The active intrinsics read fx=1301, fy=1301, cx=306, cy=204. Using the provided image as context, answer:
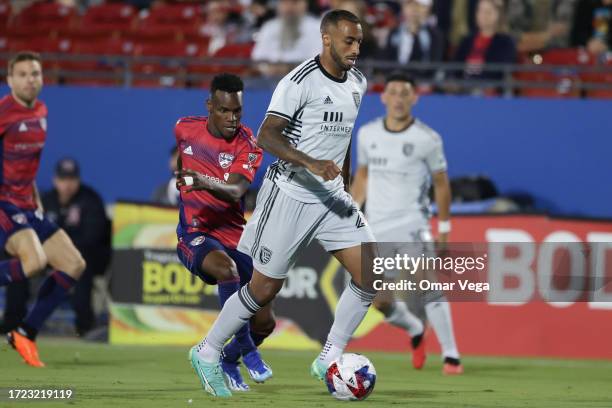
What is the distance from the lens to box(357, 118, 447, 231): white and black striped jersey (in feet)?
40.1

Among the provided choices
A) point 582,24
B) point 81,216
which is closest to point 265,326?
point 81,216

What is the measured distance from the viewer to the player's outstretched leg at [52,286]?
11383 millimetres

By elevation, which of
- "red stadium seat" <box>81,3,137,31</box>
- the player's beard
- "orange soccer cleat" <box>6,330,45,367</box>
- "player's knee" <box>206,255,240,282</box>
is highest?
the player's beard

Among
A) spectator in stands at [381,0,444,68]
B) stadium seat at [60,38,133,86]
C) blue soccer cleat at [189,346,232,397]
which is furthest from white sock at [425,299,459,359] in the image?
stadium seat at [60,38,133,86]

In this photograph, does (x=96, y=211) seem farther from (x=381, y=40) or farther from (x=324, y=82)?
(x=324, y=82)

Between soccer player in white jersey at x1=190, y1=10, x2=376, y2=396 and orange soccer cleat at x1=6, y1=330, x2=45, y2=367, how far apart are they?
9.96 feet

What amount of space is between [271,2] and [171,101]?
9.90ft

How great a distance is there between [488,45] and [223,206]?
707 centimetres

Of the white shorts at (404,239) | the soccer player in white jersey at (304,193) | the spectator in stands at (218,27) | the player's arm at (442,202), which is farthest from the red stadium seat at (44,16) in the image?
the soccer player in white jersey at (304,193)

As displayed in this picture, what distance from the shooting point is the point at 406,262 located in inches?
481

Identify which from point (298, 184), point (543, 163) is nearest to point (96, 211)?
point (543, 163)

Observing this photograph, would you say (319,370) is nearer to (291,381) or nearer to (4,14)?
(291,381)

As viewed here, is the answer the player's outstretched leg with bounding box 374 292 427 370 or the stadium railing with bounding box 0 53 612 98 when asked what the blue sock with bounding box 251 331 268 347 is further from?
the stadium railing with bounding box 0 53 612 98

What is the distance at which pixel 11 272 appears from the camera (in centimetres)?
1171
